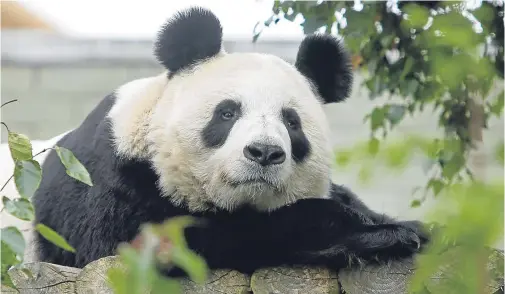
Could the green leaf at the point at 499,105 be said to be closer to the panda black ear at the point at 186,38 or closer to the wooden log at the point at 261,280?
the wooden log at the point at 261,280

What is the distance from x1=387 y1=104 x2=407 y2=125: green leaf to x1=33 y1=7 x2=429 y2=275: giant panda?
334mm

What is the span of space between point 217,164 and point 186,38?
714 millimetres

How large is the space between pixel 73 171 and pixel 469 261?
1252 mm

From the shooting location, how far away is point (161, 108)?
11.1 feet

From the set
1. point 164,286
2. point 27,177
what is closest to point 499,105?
point 27,177

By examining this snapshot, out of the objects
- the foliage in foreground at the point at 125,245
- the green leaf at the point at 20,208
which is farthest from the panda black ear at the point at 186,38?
the green leaf at the point at 20,208

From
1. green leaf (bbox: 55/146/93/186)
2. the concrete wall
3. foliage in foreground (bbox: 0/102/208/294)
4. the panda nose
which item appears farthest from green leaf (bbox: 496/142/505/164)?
the concrete wall

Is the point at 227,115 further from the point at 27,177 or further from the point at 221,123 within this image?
the point at 27,177

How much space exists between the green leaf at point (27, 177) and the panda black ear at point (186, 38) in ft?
5.37

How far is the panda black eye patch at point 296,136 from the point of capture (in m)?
3.28

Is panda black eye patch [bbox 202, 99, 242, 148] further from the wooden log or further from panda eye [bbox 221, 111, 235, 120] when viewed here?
the wooden log

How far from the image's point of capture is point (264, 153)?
9.55ft

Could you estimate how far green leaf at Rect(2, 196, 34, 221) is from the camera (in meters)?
1.74

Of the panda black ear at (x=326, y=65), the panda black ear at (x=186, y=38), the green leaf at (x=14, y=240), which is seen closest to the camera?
the green leaf at (x=14, y=240)
